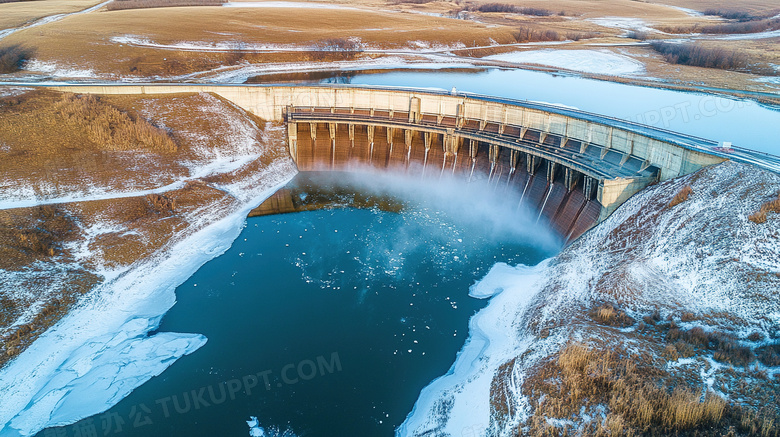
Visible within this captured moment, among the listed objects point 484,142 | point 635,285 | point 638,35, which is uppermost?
point 638,35

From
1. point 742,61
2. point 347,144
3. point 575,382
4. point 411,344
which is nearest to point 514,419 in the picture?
point 575,382

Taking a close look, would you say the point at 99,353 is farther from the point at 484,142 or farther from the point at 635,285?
→ the point at 484,142

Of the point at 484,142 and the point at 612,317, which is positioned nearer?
the point at 612,317

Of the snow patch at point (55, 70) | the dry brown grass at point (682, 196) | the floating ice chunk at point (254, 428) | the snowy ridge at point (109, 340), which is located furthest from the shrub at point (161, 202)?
the snow patch at point (55, 70)

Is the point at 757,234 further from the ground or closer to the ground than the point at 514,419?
further from the ground

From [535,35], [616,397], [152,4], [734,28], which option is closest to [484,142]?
[616,397]

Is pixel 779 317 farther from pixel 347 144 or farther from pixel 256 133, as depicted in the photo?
pixel 256 133

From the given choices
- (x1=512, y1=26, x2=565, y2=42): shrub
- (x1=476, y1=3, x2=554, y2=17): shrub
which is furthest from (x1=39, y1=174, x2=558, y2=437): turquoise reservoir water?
(x1=476, y1=3, x2=554, y2=17): shrub
